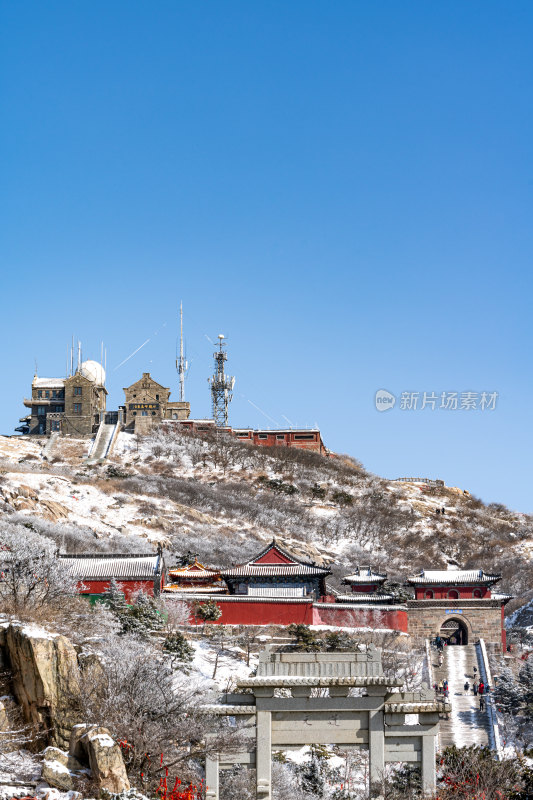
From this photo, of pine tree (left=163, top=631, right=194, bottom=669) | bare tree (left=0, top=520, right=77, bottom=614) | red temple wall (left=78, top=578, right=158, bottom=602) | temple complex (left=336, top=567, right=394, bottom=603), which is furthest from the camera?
temple complex (left=336, top=567, right=394, bottom=603)

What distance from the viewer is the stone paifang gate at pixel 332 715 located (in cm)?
2538

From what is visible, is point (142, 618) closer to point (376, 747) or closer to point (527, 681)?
point (527, 681)

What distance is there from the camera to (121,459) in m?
108

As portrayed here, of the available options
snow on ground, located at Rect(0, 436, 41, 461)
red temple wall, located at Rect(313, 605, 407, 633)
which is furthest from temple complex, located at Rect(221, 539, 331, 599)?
snow on ground, located at Rect(0, 436, 41, 461)

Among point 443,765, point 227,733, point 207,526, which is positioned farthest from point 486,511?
point 227,733

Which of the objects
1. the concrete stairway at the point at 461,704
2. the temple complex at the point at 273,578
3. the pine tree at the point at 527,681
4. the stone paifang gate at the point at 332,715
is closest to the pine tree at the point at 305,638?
the temple complex at the point at 273,578

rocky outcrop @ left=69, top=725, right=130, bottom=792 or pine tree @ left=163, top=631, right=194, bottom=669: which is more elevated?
pine tree @ left=163, top=631, right=194, bottom=669

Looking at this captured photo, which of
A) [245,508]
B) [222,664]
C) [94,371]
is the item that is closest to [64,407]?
[94,371]

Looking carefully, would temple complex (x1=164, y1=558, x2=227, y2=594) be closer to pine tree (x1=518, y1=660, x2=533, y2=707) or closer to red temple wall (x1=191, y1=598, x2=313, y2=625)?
red temple wall (x1=191, y1=598, x2=313, y2=625)

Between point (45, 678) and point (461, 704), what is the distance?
27.0 m

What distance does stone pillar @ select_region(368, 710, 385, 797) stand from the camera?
25.4 m

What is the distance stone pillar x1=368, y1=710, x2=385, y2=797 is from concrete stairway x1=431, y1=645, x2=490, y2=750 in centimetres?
1667

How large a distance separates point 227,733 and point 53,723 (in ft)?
14.8

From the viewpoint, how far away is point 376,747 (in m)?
25.4
